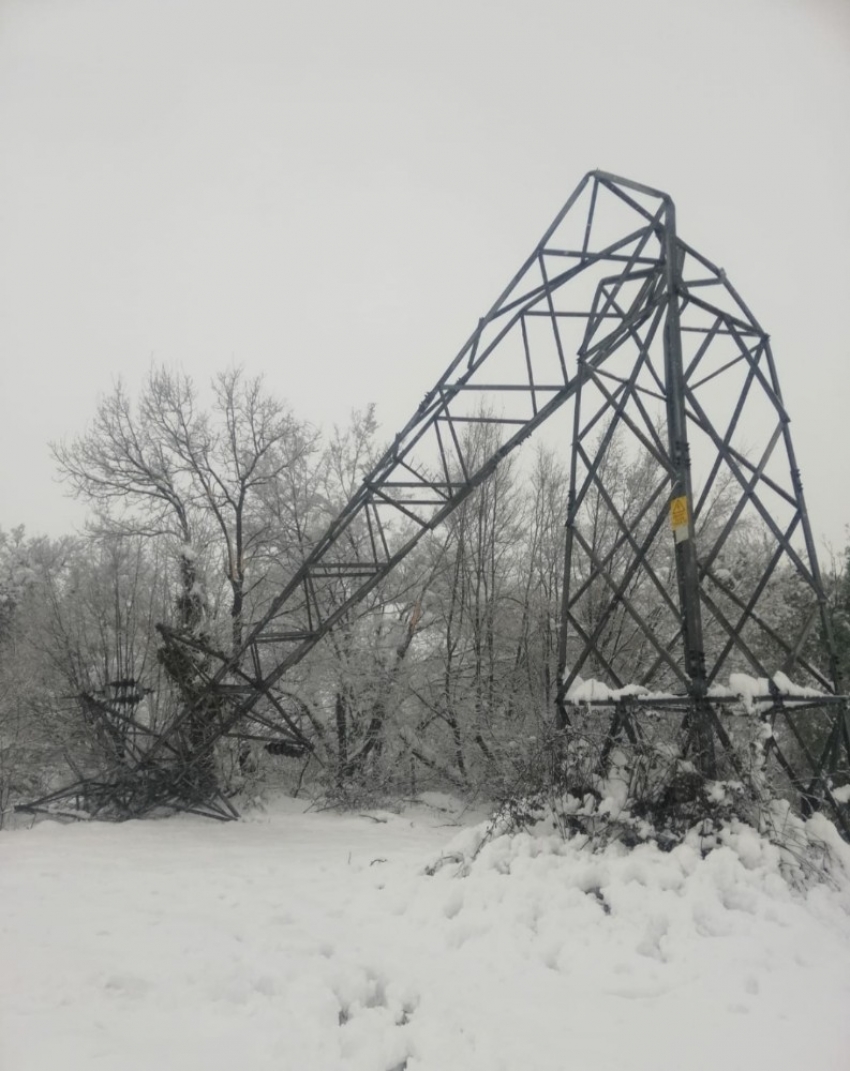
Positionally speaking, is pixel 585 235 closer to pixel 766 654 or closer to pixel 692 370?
pixel 692 370

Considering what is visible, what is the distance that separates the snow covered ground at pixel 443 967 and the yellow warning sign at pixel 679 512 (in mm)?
2617

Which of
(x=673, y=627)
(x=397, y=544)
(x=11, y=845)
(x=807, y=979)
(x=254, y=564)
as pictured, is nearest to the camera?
(x=807, y=979)

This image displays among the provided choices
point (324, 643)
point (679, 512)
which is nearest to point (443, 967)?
point (679, 512)

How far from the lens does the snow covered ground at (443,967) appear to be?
3012mm

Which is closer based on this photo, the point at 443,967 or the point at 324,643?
the point at 443,967

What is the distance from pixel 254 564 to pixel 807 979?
14.3m

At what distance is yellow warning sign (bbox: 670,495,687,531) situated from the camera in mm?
6116

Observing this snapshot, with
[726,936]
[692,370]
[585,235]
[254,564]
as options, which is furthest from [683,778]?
[254,564]

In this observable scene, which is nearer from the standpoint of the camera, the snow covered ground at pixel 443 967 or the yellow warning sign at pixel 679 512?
the snow covered ground at pixel 443 967

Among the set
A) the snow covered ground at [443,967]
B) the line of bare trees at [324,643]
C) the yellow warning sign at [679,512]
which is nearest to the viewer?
the snow covered ground at [443,967]

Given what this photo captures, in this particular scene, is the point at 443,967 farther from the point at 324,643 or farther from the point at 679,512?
the point at 324,643

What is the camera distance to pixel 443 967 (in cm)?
400

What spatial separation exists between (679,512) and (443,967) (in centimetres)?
407

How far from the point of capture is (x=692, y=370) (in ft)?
23.1
